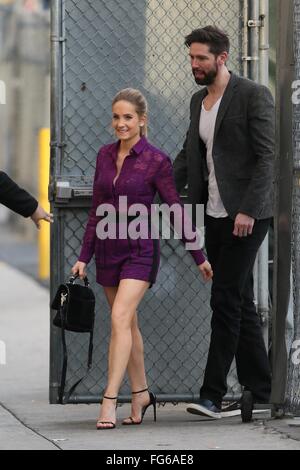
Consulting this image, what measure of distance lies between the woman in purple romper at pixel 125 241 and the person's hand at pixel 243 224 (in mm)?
239

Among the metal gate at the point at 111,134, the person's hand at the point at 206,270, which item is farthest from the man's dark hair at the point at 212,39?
the person's hand at the point at 206,270

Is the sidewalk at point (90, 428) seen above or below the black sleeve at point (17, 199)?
below

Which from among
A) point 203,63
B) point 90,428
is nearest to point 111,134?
point 203,63

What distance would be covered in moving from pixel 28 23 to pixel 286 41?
70.8ft

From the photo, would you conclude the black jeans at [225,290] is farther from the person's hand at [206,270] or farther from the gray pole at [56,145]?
the gray pole at [56,145]

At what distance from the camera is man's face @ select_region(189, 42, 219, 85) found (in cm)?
772

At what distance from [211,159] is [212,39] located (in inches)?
25.2

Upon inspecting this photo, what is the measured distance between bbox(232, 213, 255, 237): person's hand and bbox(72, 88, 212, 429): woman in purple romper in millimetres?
239

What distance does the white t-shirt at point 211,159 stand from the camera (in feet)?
25.7

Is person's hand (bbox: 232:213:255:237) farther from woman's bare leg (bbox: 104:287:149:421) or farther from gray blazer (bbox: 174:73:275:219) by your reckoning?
woman's bare leg (bbox: 104:287:149:421)

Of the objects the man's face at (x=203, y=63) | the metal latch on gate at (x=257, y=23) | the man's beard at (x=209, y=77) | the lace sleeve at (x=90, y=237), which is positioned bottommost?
the lace sleeve at (x=90, y=237)

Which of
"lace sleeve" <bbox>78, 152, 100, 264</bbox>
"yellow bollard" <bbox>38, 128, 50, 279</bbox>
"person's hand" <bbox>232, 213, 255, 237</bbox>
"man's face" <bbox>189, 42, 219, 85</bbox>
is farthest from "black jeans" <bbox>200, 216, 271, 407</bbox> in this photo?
"yellow bollard" <bbox>38, 128, 50, 279</bbox>
